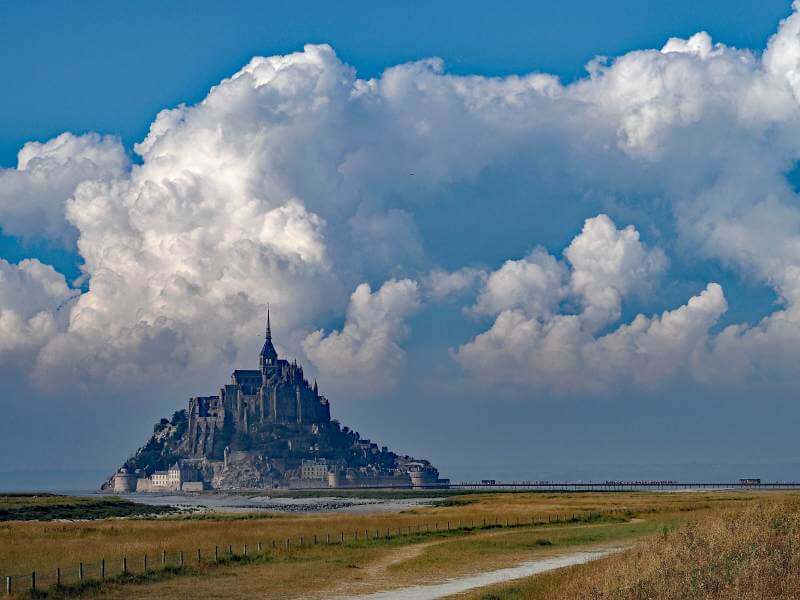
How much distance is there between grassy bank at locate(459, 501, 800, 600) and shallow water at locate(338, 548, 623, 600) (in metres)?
1.98

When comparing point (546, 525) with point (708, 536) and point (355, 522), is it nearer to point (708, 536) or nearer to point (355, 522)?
point (355, 522)

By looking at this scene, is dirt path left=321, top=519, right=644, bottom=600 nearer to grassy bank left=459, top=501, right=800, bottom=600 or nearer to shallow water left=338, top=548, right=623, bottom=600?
shallow water left=338, top=548, right=623, bottom=600

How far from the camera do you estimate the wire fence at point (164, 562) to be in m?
41.9

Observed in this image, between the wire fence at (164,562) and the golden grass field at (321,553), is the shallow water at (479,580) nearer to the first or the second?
the golden grass field at (321,553)

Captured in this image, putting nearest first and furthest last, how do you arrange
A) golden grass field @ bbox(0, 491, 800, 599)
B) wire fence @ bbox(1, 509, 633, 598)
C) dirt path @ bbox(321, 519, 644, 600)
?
dirt path @ bbox(321, 519, 644, 600)
wire fence @ bbox(1, 509, 633, 598)
golden grass field @ bbox(0, 491, 800, 599)

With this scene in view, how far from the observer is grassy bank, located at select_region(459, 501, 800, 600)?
3033cm

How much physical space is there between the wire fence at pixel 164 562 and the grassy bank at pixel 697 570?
53.6 ft

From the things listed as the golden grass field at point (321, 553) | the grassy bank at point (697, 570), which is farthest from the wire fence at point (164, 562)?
the grassy bank at point (697, 570)

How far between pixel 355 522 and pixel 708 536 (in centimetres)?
6016

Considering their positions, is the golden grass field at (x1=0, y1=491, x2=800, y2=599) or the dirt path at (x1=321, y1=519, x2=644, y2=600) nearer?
the dirt path at (x1=321, y1=519, x2=644, y2=600)

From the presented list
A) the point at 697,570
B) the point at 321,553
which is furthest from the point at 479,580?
the point at 321,553

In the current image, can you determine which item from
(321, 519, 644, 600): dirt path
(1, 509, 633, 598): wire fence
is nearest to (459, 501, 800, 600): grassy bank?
(321, 519, 644, 600): dirt path

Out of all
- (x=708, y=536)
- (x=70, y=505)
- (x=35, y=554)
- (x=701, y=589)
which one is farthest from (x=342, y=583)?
(x=70, y=505)

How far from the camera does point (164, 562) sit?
5119cm
